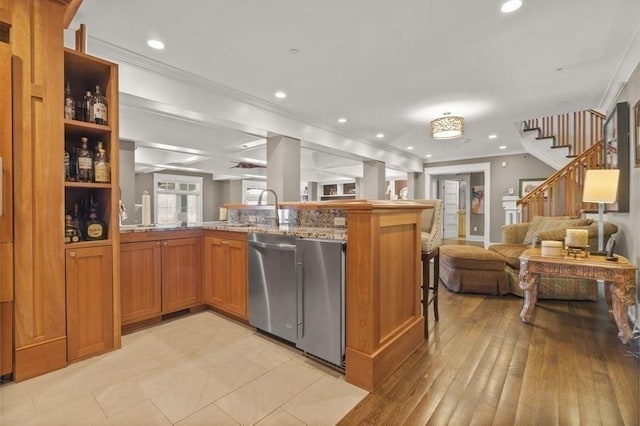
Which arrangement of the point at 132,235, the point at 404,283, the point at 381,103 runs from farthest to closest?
1. the point at 381,103
2. the point at 132,235
3. the point at 404,283

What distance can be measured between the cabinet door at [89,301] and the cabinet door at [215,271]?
2.93 feet

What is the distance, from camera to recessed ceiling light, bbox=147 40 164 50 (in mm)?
2672

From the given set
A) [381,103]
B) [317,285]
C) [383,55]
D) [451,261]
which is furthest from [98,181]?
[451,261]

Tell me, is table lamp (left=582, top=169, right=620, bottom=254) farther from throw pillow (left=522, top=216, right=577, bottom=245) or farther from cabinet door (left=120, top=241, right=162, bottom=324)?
cabinet door (left=120, top=241, right=162, bottom=324)

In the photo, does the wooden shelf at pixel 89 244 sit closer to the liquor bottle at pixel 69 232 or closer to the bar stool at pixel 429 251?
the liquor bottle at pixel 69 232

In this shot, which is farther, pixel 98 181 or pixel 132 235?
pixel 132 235

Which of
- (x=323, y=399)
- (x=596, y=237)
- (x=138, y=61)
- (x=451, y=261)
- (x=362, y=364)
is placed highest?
(x=138, y=61)

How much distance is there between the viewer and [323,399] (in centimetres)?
172

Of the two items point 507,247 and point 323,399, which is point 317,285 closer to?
point 323,399

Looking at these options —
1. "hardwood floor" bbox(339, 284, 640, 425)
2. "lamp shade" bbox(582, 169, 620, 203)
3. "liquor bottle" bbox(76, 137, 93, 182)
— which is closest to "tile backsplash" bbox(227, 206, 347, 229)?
"hardwood floor" bbox(339, 284, 640, 425)

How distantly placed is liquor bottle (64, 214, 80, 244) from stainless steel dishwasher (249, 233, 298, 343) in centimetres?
126

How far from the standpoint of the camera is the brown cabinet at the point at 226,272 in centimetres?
272

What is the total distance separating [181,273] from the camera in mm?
2971

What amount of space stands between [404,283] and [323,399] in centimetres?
96
